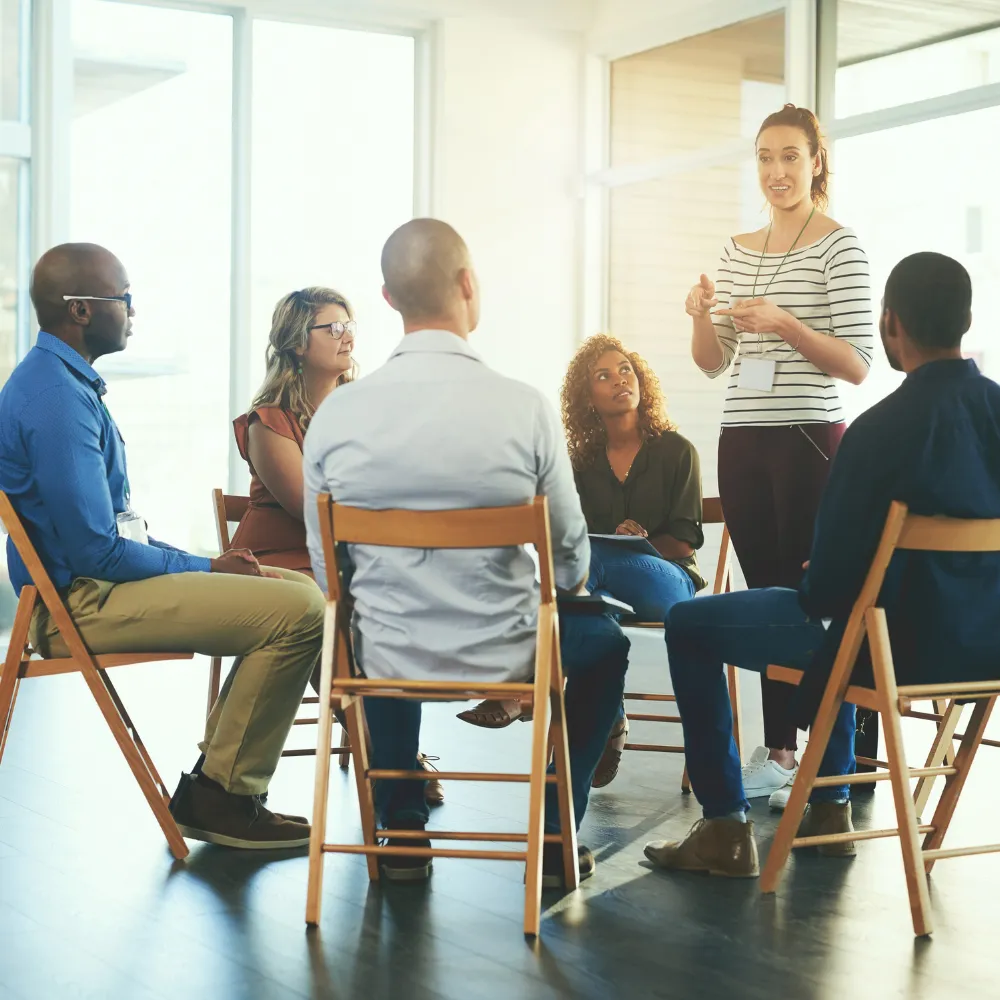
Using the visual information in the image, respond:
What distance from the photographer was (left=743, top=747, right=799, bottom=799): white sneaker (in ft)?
12.1

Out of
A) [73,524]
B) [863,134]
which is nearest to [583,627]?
[73,524]

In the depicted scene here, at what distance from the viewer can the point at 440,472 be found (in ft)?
8.45

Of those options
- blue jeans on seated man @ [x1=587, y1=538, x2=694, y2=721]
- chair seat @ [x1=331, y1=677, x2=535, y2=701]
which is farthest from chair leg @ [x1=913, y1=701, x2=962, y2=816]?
chair seat @ [x1=331, y1=677, x2=535, y2=701]

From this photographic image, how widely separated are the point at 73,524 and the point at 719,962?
157 cm

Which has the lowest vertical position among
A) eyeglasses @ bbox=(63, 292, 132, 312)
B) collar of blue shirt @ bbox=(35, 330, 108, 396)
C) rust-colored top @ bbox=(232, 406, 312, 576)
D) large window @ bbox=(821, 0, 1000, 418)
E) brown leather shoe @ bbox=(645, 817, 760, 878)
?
brown leather shoe @ bbox=(645, 817, 760, 878)

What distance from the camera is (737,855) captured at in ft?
9.73

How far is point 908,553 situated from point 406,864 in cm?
122

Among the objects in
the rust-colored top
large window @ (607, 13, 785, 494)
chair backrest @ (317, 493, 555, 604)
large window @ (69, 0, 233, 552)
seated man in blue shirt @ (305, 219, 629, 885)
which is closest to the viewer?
chair backrest @ (317, 493, 555, 604)

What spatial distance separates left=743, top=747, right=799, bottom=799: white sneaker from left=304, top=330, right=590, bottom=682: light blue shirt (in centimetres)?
128

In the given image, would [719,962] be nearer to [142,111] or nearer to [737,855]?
[737,855]

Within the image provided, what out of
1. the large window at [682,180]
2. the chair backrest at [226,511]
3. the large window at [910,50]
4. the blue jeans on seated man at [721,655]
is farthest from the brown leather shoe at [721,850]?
the large window at [682,180]

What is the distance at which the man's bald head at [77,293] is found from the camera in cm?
311

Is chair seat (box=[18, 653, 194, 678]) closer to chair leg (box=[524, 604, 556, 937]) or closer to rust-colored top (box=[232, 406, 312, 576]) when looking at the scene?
rust-colored top (box=[232, 406, 312, 576])

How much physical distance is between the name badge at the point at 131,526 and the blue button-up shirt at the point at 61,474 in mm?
56
